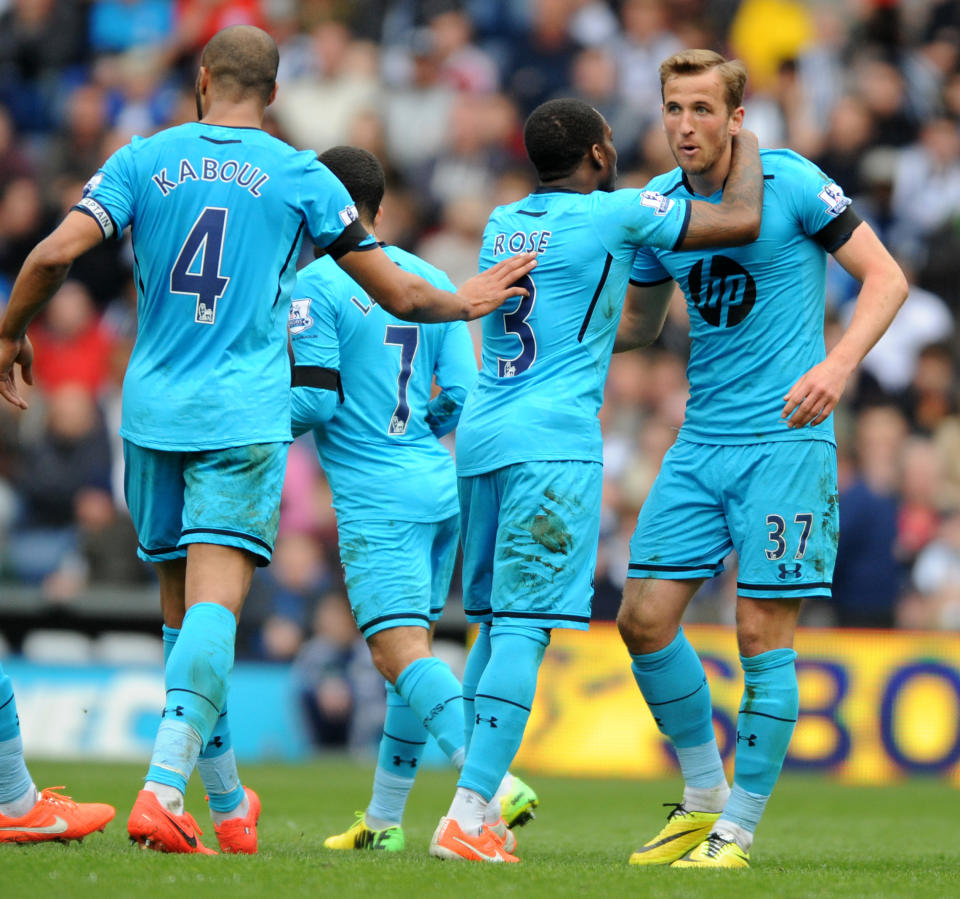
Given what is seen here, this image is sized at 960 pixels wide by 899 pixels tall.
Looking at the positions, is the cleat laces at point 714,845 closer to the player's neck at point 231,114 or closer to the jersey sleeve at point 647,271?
the jersey sleeve at point 647,271

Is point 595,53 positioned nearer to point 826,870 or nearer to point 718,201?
point 718,201

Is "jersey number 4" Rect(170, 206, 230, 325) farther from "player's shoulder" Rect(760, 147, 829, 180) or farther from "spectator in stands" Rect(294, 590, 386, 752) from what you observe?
"spectator in stands" Rect(294, 590, 386, 752)

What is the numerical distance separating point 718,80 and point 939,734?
22.1ft

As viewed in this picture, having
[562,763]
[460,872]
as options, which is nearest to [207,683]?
[460,872]

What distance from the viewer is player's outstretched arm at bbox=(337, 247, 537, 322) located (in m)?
5.24

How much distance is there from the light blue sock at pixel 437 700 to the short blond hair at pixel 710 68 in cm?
225

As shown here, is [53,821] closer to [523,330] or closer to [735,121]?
[523,330]

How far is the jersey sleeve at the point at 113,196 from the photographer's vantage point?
4.99m

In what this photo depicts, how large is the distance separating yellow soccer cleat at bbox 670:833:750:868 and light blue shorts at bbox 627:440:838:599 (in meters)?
0.84

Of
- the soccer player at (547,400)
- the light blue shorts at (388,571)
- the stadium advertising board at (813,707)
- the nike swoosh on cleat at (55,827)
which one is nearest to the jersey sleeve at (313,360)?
the light blue shorts at (388,571)

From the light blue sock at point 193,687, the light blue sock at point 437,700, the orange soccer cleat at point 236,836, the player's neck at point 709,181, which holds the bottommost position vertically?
the orange soccer cleat at point 236,836

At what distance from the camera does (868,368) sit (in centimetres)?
1314

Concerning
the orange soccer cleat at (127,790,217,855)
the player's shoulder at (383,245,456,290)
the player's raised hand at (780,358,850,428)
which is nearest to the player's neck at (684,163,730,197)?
the player's raised hand at (780,358,850,428)

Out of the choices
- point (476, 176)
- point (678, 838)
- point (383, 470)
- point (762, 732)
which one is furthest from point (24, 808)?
point (476, 176)
